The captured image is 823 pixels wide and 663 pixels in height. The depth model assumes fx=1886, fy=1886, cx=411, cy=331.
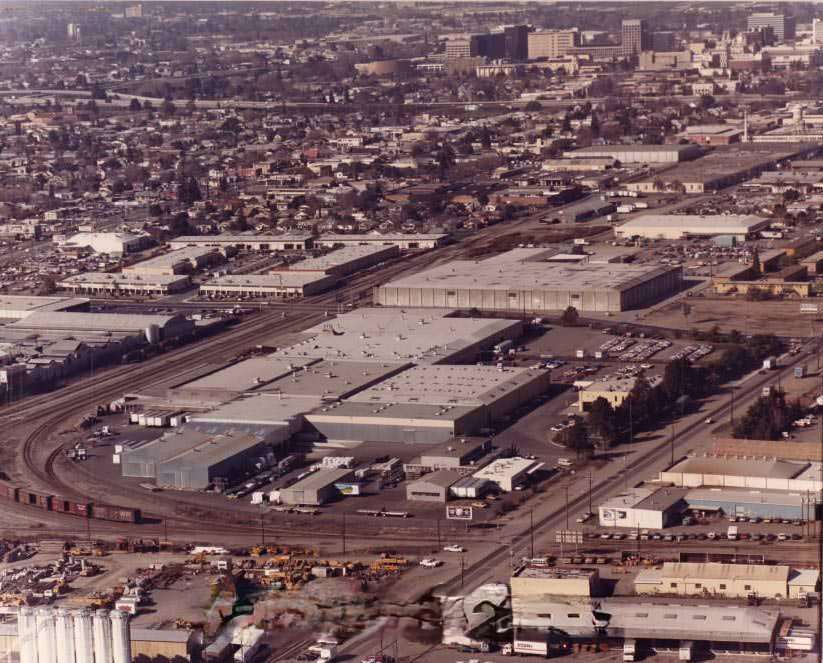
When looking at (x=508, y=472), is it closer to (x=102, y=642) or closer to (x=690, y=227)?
(x=102, y=642)

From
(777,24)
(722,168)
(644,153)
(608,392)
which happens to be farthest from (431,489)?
(777,24)

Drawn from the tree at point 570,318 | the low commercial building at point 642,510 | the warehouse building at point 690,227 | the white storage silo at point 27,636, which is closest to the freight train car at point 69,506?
the low commercial building at point 642,510

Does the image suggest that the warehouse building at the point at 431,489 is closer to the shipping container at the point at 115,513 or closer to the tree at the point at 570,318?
the shipping container at the point at 115,513

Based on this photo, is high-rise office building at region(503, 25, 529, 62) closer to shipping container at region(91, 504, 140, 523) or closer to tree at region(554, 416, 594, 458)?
tree at region(554, 416, 594, 458)

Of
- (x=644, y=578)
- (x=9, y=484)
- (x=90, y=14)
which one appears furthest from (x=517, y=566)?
(x=90, y=14)

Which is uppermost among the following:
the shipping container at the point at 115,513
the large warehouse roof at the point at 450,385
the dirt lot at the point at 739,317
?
the large warehouse roof at the point at 450,385

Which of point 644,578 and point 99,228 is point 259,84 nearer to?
point 99,228

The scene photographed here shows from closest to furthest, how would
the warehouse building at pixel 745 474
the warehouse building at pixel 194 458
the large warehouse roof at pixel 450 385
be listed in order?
the warehouse building at pixel 745 474, the warehouse building at pixel 194 458, the large warehouse roof at pixel 450 385
